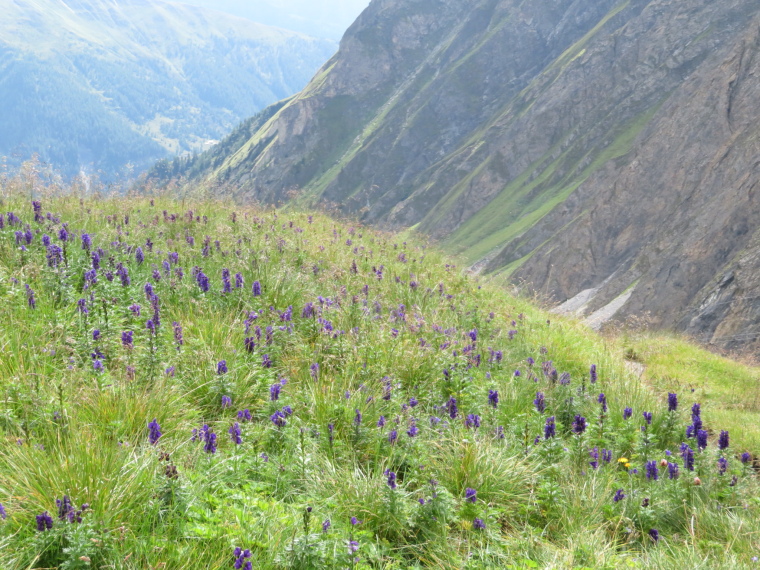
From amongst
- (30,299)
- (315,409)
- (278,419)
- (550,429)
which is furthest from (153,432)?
(550,429)

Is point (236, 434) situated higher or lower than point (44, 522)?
higher

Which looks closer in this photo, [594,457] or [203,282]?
[594,457]

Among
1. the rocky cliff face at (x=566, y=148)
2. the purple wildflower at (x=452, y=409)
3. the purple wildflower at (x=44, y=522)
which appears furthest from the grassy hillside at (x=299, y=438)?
the rocky cliff face at (x=566, y=148)

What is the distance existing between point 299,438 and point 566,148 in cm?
10659

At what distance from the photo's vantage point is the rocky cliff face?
35.7 metres

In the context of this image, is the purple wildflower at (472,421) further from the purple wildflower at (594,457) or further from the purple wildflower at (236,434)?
the purple wildflower at (236,434)

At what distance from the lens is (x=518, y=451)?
487 cm

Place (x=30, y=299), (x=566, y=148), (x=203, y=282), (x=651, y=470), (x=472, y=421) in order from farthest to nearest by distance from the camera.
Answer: (x=566, y=148) → (x=203, y=282) → (x=30, y=299) → (x=472, y=421) → (x=651, y=470)

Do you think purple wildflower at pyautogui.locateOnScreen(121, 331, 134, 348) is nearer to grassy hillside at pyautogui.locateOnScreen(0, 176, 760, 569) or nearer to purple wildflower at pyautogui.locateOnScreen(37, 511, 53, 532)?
grassy hillside at pyautogui.locateOnScreen(0, 176, 760, 569)

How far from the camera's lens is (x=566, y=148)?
334 ft

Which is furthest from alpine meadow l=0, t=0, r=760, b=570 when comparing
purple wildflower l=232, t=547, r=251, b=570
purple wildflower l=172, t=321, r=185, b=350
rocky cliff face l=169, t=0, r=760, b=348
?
rocky cliff face l=169, t=0, r=760, b=348

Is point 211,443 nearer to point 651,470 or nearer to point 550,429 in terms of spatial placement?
point 550,429

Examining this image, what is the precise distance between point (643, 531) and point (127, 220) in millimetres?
8416

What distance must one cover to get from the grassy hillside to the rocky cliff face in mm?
7522
